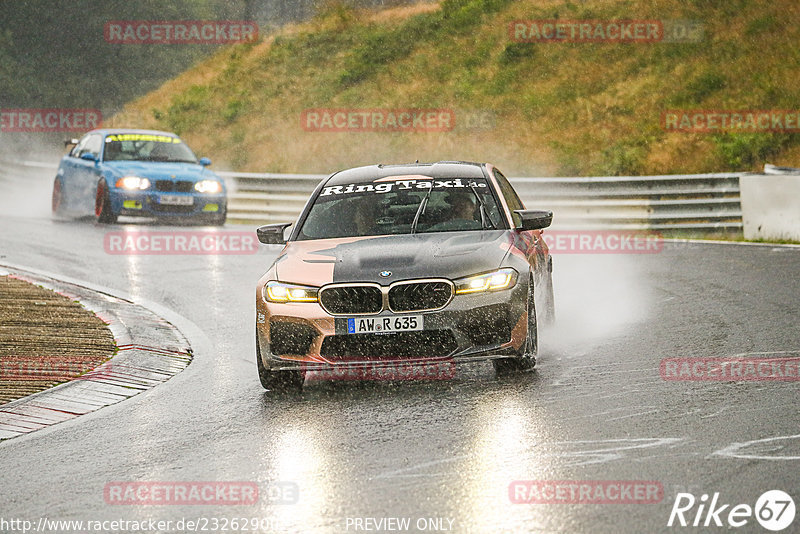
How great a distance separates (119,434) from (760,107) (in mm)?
28838

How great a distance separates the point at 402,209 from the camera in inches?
387

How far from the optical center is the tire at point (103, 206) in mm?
21141

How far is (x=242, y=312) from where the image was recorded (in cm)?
1266

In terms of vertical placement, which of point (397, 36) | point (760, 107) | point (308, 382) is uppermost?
point (397, 36)

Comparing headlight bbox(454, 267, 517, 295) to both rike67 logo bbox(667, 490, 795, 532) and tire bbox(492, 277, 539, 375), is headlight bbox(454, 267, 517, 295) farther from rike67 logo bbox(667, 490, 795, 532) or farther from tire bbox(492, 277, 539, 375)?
rike67 logo bbox(667, 490, 795, 532)

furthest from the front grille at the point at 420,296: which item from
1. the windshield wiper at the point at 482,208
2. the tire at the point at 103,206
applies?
the tire at the point at 103,206

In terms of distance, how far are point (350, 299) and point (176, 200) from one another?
13.2 meters

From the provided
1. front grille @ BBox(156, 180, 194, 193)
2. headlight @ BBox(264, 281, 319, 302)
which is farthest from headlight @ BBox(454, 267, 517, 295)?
front grille @ BBox(156, 180, 194, 193)

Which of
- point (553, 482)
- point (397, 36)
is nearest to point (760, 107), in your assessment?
point (397, 36)

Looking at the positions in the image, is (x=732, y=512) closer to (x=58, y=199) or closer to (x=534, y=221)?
(x=534, y=221)

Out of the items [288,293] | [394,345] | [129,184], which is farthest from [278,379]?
[129,184]

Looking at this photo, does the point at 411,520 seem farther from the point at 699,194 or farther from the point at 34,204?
the point at 34,204

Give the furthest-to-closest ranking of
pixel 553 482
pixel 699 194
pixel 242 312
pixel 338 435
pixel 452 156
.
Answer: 1. pixel 452 156
2. pixel 699 194
3. pixel 242 312
4. pixel 338 435
5. pixel 553 482

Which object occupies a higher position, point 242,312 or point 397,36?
point 397,36
